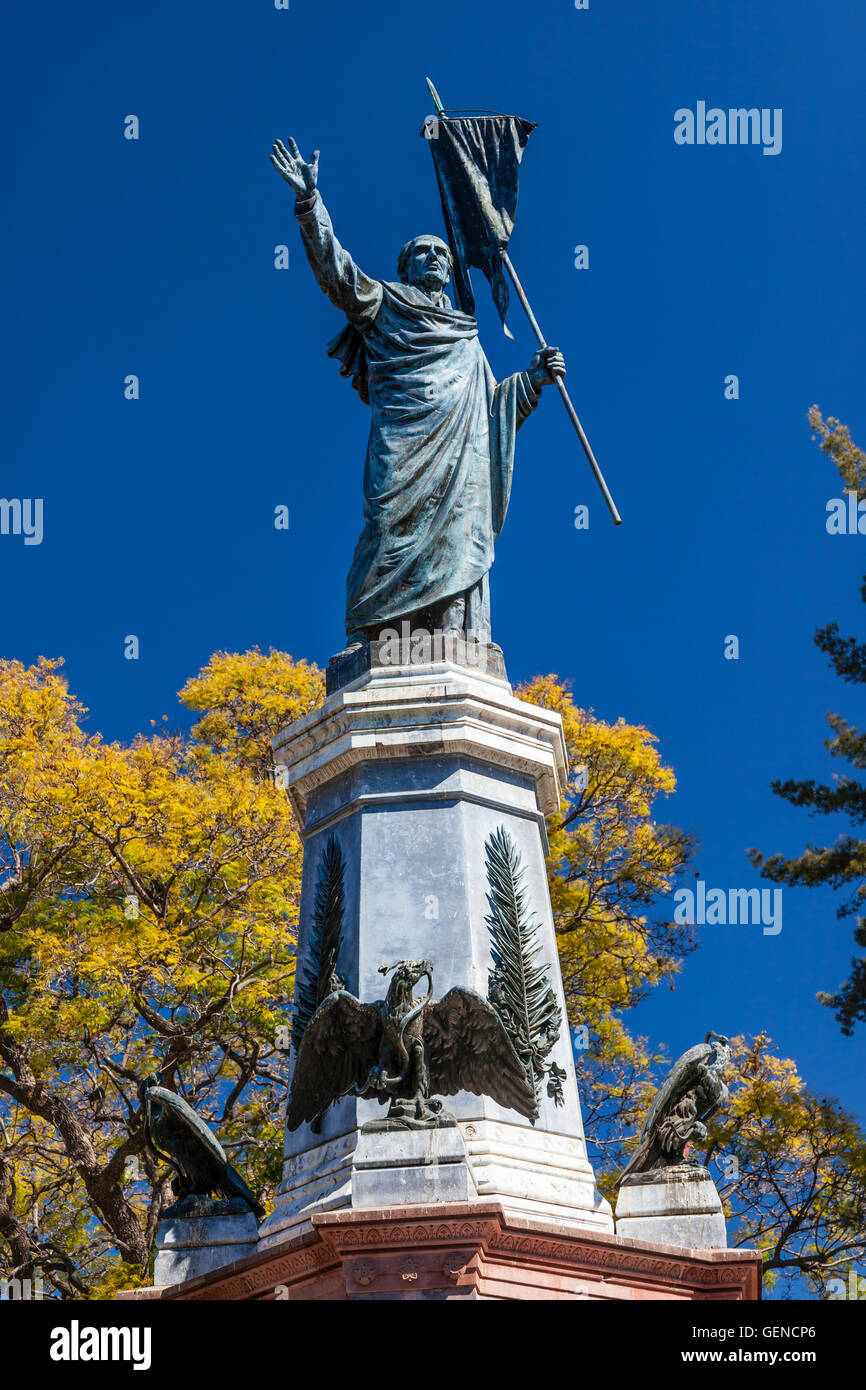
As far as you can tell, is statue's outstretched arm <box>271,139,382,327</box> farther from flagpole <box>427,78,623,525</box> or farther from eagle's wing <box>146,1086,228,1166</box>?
eagle's wing <box>146,1086,228,1166</box>

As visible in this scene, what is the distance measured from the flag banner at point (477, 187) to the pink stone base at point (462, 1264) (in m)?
7.02

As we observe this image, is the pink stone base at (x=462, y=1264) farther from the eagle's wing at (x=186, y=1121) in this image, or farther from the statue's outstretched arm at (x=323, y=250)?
the statue's outstretched arm at (x=323, y=250)

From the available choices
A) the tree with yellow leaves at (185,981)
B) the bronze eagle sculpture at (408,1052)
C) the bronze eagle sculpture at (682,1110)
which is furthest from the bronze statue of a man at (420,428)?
the tree with yellow leaves at (185,981)

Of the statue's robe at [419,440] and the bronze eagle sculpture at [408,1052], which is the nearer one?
the bronze eagle sculpture at [408,1052]

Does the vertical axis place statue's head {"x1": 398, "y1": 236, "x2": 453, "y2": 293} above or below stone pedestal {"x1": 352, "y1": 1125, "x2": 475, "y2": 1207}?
above

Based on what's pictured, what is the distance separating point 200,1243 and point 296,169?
7069mm

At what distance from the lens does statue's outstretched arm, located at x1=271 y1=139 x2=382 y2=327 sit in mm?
11641

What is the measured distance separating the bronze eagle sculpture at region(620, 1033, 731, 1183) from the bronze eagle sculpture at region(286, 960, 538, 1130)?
0.90 m

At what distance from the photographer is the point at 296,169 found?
38.2 feet

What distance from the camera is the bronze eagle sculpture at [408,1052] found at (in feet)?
30.1

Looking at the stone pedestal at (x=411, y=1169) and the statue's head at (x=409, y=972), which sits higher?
the statue's head at (x=409, y=972)

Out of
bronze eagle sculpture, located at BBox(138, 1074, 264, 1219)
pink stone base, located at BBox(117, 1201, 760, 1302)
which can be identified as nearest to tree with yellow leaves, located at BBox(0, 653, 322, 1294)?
bronze eagle sculpture, located at BBox(138, 1074, 264, 1219)

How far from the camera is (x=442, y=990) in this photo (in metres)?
9.73

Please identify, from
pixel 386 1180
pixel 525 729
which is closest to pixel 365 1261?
pixel 386 1180
